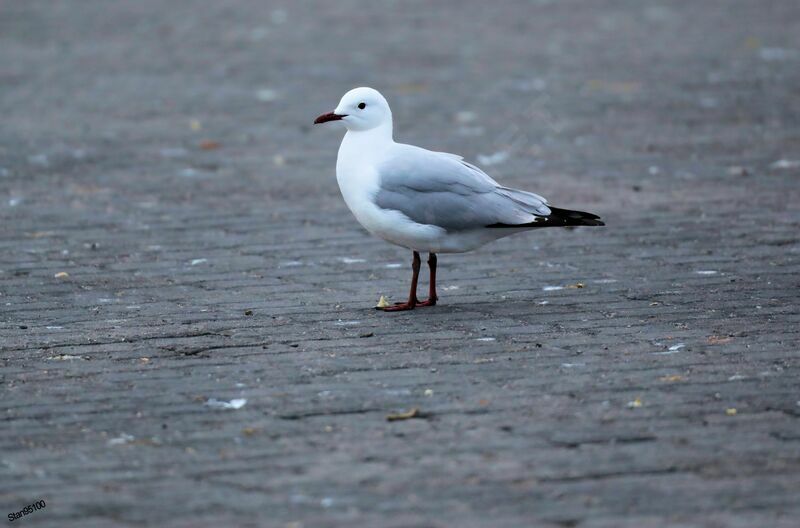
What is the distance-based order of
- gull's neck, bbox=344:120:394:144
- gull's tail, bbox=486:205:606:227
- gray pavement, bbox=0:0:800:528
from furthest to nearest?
1. gull's neck, bbox=344:120:394:144
2. gull's tail, bbox=486:205:606:227
3. gray pavement, bbox=0:0:800:528

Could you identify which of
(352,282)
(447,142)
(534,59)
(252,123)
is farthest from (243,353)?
(534,59)

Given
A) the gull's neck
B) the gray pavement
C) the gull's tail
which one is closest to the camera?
the gray pavement

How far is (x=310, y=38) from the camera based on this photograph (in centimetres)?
1598

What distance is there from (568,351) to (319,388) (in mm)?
1063

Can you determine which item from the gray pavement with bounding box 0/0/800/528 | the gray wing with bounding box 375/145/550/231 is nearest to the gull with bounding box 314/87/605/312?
the gray wing with bounding box 375/145/550/231

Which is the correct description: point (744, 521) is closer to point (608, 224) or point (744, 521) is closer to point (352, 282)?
point (352, 282)

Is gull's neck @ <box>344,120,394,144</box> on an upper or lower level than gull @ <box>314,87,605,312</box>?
upper

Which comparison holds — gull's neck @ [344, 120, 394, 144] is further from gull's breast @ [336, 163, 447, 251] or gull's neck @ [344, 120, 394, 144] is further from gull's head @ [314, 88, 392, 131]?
gull's breast @ [336, 163, 447, 251]

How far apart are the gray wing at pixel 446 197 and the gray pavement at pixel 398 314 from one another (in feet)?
1.37

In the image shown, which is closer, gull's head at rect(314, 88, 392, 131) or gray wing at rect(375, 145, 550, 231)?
gray wing at rect(375, 145, 550, 231)

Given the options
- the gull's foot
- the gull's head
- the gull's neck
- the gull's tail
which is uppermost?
the gull's head

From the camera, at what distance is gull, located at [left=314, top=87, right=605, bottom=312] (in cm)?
602

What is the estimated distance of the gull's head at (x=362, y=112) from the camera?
20.5ft

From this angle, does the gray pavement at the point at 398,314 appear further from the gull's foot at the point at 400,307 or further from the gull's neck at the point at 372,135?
the gull's neck at the point at 372,135
